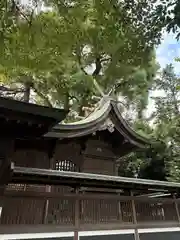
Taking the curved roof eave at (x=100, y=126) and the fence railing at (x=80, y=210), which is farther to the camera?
the curved roof eave at (x=100, y=126)

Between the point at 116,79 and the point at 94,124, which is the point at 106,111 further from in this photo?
the point at 116,79

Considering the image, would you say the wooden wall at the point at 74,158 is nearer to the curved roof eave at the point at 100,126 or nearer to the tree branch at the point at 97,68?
the curved roof eave at the point at 100,126

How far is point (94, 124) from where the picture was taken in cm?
1118

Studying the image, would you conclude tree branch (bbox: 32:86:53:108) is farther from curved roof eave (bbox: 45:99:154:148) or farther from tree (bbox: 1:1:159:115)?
curved roof eave (bbox: 45:99:154:148)

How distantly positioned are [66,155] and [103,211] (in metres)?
3.33

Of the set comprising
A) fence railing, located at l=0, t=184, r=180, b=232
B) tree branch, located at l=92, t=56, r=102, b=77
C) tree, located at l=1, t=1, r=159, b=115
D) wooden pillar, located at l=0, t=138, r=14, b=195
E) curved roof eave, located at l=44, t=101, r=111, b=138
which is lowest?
fence railing, located at l=0, t=184, r=180, b=232

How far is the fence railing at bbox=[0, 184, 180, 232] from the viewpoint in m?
6.76

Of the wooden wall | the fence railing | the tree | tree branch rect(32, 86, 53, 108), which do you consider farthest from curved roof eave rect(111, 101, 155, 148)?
tree branch rect(32, 86, 53, 108)

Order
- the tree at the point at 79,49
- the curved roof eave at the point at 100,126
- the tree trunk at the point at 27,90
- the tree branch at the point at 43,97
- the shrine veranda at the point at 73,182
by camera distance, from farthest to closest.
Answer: the tree branch at the point at 43,97 < the tree trunk at the point at 27,90 < the curved roof eave at the point at 100,126 < the tree at the point at 79,49 < the shrine veranda at the point at 73,182

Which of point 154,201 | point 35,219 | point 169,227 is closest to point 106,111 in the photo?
point 154,201

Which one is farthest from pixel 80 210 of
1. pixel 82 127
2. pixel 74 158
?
pixel 82 127

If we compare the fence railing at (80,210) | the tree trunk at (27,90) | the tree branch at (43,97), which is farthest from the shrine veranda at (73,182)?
the tree branch at (43,97)

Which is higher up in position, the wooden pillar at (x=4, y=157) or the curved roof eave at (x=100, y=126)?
the curved roof eave at (x=100, y=126)

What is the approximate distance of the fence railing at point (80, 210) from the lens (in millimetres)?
6762
